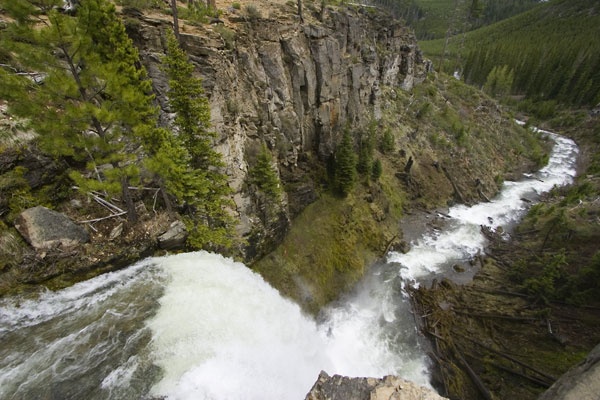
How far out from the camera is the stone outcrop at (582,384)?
10.4 m

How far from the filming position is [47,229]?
505 inches

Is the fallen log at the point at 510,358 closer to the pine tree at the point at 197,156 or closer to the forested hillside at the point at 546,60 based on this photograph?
the pine tree at the point at 197,156

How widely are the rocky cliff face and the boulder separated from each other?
18.7 ft

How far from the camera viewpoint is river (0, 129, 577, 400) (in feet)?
33.3

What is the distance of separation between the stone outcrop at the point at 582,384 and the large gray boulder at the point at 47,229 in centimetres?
2289

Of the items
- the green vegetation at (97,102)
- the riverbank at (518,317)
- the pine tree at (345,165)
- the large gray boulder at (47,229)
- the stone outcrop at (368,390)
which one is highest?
Answer: the green vegetation at (97,102)

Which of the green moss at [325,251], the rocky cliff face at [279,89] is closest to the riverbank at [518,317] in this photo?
the green moss at [325,251]

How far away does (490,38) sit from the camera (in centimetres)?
14712

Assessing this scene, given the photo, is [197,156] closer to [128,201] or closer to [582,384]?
[128,201]

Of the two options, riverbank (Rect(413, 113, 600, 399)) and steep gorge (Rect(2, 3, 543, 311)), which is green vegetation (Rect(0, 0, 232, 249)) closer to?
steep gorge (Rect(2, 3, 543, 311))

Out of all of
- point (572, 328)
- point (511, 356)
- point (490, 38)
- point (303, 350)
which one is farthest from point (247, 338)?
point (490, 38)

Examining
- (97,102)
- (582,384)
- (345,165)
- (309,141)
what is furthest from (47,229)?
(309,141)

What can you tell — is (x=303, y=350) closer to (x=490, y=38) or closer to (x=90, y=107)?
(x=90, y=107)

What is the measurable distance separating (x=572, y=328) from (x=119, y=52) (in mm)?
37105
